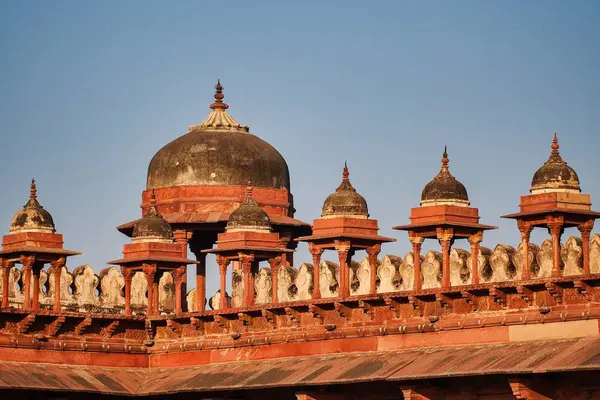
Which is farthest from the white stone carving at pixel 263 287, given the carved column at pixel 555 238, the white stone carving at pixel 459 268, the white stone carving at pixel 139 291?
the carved column at pixel 555 238

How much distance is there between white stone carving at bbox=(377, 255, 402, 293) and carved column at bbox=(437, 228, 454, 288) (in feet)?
5.63

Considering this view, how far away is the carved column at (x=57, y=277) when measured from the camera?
1745 inches

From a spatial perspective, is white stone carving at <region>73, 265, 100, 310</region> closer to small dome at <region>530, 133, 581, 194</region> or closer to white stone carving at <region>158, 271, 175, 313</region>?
white stone carving at <region>158, 271, 175, 313</region>

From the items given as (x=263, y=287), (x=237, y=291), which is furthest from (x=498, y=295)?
(x=237, y=291)

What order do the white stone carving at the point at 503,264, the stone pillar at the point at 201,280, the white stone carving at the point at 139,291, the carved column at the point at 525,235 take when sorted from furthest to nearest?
the stone pillar at the point at 201,280
the white stone carving at the point at 139,291
the white stone carving at the point at 503,264
the carved column at the point at 525,235

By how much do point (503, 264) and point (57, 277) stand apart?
9.23 metres

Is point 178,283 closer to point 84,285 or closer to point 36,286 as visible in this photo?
point 84,285

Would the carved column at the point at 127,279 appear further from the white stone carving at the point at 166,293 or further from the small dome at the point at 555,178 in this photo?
the small dome at the point at 555,178

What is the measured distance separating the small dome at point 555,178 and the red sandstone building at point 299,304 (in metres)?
0.04

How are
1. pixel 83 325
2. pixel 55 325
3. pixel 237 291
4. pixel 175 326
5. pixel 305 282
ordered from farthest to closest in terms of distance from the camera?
pixel 237 291
pixel 175 326
pixel 83 325
pixel 55 325
pixel 305 282

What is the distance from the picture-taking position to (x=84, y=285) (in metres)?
46.3

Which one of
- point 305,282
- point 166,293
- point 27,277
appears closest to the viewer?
point 305,282

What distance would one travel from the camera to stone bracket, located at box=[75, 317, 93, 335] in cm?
4419

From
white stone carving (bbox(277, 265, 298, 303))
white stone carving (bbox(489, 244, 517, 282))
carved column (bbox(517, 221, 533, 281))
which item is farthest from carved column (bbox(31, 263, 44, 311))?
carved column (bbox(517, 221, 533, 281))
